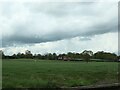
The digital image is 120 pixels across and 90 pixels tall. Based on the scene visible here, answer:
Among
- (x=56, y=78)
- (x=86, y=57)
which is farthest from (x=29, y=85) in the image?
(x=86, y=57)

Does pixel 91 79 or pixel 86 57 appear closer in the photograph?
pixel 91 79

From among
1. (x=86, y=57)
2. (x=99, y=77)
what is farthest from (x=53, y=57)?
(x=99, y=77)

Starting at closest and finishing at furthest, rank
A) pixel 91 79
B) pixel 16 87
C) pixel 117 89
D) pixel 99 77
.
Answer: pixel 16 87 → pixel 117 89 → pixel 91 79 → pixel 99 77

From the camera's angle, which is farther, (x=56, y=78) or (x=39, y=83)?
(x=56, y=78)

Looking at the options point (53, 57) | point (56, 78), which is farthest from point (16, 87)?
point (53, 57)

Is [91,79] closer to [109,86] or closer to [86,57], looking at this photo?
[109,86]

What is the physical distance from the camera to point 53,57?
196 ft

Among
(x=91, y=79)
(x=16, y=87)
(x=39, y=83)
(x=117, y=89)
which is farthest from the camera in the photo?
(x=91, y=79)

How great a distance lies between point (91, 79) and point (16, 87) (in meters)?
5.42

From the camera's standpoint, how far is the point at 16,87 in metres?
10.3

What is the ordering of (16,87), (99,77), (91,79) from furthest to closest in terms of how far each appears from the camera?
(99,77), (91,79), (16,87)

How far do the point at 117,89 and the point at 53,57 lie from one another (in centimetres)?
4722

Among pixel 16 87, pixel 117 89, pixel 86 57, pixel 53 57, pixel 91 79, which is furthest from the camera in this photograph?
pixel 86 57

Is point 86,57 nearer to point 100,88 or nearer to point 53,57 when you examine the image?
point 53,57
